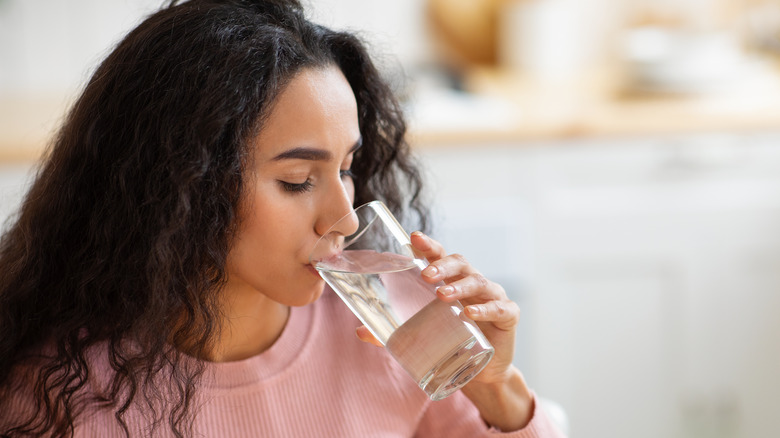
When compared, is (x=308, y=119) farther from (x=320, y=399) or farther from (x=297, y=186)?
(x=320, y=399)

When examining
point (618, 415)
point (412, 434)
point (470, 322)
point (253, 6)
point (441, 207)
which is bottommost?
point (618, 415)

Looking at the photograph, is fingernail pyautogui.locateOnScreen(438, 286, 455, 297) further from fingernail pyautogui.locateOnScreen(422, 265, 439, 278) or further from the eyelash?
the eyelash

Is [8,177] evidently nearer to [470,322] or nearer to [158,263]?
[158,263]

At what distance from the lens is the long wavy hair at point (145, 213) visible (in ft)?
2.93

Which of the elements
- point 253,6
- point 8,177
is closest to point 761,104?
point 253,6

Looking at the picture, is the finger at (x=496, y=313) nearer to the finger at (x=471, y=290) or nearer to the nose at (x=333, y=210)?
the finger at (x=471, y=290)

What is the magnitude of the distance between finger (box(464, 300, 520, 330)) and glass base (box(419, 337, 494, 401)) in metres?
0.03

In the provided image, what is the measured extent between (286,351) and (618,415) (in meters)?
1.35

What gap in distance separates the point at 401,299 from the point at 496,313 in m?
0.12

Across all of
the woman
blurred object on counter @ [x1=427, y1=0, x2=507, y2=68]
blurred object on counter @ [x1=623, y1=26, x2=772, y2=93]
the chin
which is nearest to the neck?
the woman

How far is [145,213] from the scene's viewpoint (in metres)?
0.91

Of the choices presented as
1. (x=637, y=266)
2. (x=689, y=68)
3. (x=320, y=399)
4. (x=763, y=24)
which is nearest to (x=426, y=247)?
(x=320, y=399)

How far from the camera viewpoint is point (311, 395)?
3.53 ft

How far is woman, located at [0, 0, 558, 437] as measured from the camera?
0.90m
